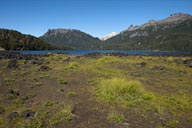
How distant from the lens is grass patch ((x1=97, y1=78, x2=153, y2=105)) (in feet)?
36.5

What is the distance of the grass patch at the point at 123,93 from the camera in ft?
36.5

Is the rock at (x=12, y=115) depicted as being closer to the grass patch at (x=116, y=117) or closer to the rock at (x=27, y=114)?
the rock at (x=27, y=114)

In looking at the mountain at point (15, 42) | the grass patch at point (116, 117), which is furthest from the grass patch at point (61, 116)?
the mountain at point (15, 42)

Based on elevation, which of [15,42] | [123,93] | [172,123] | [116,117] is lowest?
[172,123]

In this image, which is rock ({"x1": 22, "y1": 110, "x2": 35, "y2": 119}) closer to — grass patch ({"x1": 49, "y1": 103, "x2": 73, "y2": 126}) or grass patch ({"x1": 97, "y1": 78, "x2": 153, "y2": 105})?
grass patch ({"x1": 49, "y1": 103, "x2": 73, "y2": 126})

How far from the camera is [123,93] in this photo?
39.3 ft

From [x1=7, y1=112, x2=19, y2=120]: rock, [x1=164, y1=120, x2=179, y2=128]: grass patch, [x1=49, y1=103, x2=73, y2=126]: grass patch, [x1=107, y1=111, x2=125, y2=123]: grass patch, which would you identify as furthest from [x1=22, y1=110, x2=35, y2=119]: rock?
[x1=164, y1=120, x2=179, y2=128]: grass patch

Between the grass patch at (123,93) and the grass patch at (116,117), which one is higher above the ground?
the grass patch at (123,93)

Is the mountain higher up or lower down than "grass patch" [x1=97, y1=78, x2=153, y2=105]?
higher up

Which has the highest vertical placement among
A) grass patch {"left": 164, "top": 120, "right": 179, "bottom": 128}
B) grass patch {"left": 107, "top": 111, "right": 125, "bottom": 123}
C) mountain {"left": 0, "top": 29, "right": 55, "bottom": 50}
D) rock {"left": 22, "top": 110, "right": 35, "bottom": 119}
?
mountain {"left": 0, "top": 29, "right": 55, "bottom": 50}

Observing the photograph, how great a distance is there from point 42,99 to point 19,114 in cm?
276

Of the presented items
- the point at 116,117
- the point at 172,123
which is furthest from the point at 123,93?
the point at 172,123

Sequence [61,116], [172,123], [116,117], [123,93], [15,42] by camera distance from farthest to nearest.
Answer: [15,42] → [123,93] → [61,116] → [116,117] → [172,123]

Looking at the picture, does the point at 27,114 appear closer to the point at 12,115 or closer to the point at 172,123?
the point at 12,115
